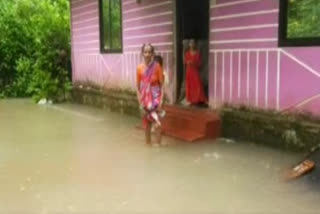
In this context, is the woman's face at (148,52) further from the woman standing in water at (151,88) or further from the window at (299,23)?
the window at (299,23)

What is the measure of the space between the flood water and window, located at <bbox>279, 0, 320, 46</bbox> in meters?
1.53

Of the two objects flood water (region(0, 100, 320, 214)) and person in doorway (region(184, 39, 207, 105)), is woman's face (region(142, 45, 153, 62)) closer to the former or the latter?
flood water (region(0, 100, 320, 214))

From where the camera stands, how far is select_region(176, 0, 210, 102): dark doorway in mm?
10320

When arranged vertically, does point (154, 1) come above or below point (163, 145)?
above

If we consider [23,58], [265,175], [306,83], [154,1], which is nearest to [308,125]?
[306,83]

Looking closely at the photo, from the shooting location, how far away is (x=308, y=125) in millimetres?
7027

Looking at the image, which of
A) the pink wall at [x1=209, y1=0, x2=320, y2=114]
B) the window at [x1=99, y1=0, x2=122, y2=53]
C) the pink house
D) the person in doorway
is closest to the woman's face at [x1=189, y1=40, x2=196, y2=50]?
the person in doorway

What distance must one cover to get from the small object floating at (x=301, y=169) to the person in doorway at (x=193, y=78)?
397 centimetres

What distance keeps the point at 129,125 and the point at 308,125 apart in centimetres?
430

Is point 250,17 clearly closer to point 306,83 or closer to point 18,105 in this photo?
point 306,83

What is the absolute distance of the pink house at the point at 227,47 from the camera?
7305mm

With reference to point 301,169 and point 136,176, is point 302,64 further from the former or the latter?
point 136,176

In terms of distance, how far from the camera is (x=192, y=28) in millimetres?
10711

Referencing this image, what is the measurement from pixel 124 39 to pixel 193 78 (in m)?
3.00
